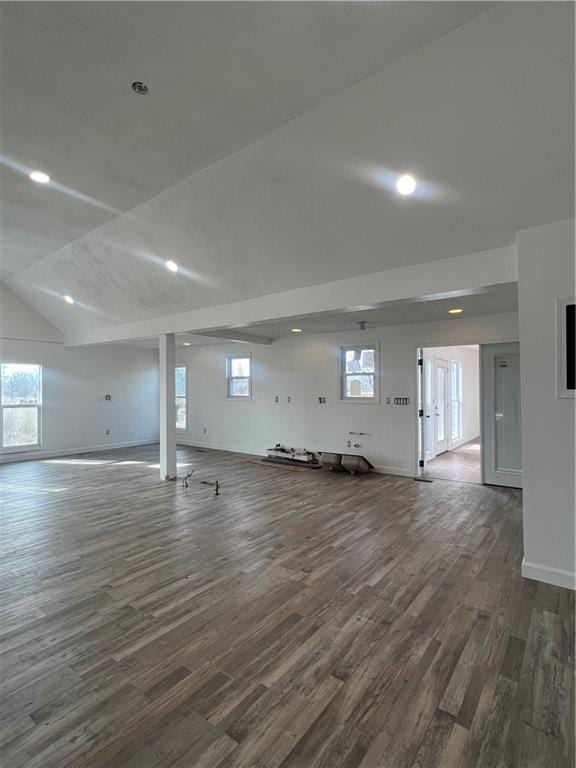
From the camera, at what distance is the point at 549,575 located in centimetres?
290

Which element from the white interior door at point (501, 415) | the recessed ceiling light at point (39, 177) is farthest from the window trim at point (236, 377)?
the recessed ceiling light at point (39, 177)

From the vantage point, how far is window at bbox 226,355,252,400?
350 inches

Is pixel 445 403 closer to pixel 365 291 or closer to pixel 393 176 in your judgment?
pixel 365 291

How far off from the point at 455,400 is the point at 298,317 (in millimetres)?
6172

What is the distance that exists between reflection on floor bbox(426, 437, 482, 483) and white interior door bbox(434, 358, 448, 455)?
0.27 metres

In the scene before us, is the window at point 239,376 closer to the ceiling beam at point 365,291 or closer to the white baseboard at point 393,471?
the ceiling beam at point 365,291

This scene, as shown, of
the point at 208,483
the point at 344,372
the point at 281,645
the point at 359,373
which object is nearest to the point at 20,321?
the point at 208,483

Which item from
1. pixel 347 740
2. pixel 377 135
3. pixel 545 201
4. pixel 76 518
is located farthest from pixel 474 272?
pixel 76 518

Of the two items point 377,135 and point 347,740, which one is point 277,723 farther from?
point 377,135

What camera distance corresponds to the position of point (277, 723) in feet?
5.56

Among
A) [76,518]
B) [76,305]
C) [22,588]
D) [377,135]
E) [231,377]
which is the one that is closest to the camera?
[377,135]

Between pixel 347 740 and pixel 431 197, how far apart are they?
3353 mm

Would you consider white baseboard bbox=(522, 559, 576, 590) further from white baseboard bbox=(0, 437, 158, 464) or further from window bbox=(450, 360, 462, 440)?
white baseboard bbox=(0, 437, 158, 464)

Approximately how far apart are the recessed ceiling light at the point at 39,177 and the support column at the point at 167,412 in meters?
3.00
